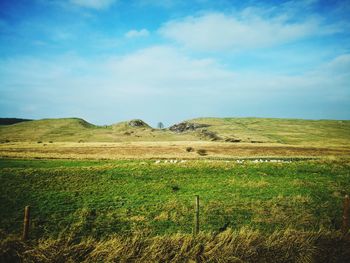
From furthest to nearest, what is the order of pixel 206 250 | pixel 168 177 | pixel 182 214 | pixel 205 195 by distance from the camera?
1. pixel 168 177
2. pixel 205 195
3. pixel 182 214
4. pixel 206 250

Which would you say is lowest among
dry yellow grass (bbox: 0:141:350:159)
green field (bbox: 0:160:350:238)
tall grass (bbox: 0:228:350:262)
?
green field (bbox: 0:160:350:238)

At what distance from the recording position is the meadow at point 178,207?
818 cm

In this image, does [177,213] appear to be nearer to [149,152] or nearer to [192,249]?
[192,249]

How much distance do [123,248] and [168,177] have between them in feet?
77.8

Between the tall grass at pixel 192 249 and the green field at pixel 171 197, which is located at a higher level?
the tall grass at pixel 192 249

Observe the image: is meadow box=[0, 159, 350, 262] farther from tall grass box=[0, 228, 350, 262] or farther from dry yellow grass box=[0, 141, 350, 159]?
dry yellow grass box=[0, 141, 350, 159]

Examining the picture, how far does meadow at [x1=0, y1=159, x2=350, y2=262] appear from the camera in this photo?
818 cm

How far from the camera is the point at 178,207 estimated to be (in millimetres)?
19547

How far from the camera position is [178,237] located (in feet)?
26.3

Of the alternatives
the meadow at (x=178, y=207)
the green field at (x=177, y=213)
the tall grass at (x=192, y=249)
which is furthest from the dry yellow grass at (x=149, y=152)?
the tall grass at (x=192, y=249)

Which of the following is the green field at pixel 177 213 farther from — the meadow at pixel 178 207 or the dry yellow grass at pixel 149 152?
the dry yellow grass at pixel 149 152

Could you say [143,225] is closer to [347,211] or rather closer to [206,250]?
[206,250]

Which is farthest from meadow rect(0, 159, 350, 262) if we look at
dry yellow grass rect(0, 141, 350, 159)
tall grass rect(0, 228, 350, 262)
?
dry yellow grass rect(0, 141, 350, 159)

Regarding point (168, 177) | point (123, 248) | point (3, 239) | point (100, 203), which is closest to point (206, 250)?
point (123, 248)
